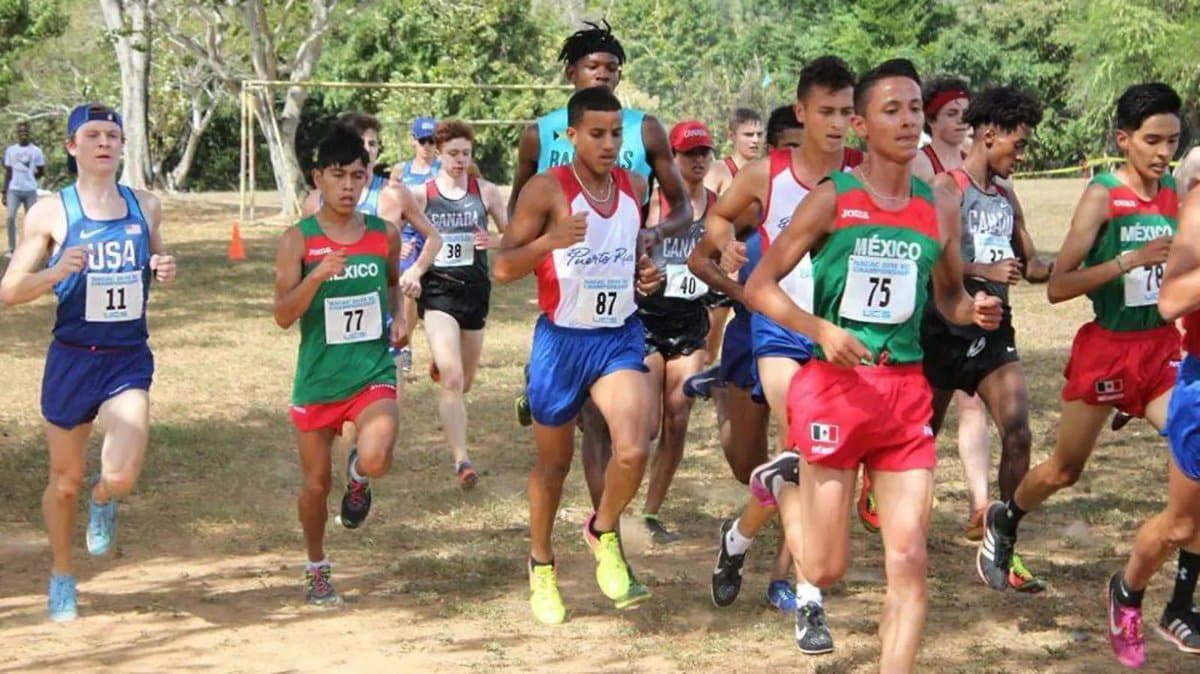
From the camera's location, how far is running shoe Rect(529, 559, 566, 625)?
7352 millimetres

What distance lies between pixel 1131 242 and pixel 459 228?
209 inches

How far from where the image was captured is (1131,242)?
7.21 metres

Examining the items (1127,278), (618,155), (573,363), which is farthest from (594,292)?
(1127,278)

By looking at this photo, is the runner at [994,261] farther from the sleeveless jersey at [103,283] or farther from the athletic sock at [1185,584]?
the sleeveless jersey at [103,283]

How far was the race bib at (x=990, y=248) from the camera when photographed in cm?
790

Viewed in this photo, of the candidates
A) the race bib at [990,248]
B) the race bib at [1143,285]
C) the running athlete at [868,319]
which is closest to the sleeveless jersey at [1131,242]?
the race bib at [1143,285]

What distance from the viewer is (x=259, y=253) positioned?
2714 cm

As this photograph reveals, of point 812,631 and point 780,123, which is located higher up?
point 780,123

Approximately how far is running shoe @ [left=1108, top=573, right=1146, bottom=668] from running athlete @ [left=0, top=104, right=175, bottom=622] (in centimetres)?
406

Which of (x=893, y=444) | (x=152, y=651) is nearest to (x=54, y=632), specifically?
(x=152, y=651)

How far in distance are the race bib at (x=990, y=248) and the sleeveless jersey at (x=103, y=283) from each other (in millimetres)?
3681

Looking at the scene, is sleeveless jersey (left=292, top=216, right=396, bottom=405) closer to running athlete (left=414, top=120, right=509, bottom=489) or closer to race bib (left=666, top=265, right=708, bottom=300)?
race bib (left=666, top=265, right=708, bottom=300)

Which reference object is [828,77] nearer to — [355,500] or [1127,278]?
[1127,278]

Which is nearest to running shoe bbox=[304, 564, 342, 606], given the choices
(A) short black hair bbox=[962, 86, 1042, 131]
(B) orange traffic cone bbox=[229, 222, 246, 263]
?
(A) short black hair bbox=[962, 86, 1042, 131]
